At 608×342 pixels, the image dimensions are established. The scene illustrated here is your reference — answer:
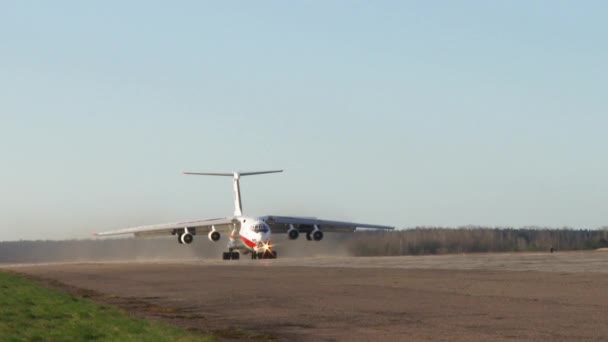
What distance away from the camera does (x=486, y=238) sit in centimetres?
8794

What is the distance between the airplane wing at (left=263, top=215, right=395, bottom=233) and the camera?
7469 cm

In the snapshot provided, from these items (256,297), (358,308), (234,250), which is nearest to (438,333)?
(358,308)

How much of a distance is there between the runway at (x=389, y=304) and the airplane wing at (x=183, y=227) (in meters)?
38.4

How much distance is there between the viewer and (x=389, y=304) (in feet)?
73.5

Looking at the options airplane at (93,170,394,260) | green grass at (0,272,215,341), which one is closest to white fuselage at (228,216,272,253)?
airplane at (93,170,394,260)

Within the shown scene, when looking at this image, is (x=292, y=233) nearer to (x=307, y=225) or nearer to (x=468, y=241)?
(x=307, y=225)

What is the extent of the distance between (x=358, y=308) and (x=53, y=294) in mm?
11599

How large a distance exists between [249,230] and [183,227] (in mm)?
9278

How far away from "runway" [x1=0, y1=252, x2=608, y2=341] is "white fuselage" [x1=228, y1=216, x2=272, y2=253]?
31.2 metres

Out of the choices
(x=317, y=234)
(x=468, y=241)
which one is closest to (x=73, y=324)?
(x=317, y=234)

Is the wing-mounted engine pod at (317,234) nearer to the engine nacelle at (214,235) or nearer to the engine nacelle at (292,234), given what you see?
the engine nacelle at (292,234)

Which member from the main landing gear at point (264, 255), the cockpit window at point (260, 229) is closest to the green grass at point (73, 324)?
the cockpit window at point (260, 229)

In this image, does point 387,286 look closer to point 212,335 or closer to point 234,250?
point 212,335

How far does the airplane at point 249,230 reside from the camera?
69312mm
